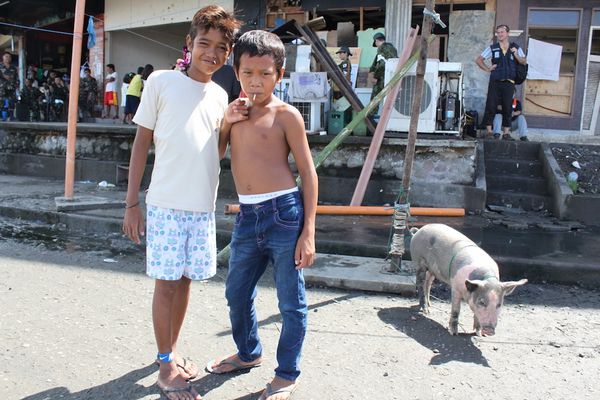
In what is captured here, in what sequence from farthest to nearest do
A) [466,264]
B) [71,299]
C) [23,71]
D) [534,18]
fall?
1. [23,71]
2. [534,18]
3. [71,299]
4. [466,264]

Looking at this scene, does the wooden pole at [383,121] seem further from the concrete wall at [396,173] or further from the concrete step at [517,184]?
the concrete step at [517,184]

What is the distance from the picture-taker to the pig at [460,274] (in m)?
3.45

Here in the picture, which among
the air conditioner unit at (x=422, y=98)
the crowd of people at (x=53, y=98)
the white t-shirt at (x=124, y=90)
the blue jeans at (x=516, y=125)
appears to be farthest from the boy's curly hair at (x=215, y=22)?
the crowd of people at (x=53, y=98)

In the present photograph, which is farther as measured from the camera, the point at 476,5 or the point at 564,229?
the point at 476,5

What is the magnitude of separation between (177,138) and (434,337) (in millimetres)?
2201

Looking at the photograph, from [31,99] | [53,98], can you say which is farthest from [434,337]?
[31,99]

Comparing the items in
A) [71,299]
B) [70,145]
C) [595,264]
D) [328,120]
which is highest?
[328,120]

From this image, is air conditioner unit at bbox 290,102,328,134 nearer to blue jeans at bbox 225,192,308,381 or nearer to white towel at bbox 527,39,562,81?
white towel at bbox 527,39,562,81

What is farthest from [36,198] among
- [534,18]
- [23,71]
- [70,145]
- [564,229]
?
[23,71]

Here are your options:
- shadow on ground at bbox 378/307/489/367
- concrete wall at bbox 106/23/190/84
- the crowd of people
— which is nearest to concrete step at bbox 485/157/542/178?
shadow on ground at bbox 378/307/489/367

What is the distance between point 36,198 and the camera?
26.5ft

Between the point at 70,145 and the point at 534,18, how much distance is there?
340 inches

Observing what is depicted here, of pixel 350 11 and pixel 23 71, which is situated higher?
pixel 350 11

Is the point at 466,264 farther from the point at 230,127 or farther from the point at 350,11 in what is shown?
the point at 350,11
